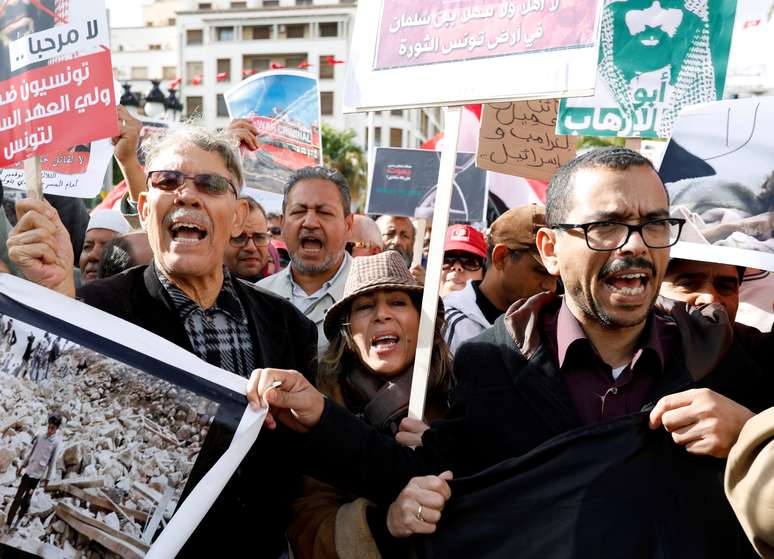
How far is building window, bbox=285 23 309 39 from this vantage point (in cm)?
6366

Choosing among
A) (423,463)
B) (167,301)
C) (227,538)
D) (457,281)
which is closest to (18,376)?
(167,301)

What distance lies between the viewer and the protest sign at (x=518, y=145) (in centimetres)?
450

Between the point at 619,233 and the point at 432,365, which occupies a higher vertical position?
the point at 619,233

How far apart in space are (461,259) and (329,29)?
61.1 meters

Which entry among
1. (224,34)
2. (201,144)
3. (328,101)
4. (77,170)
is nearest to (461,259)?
(77,170)

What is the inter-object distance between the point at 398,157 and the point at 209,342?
14.7ft

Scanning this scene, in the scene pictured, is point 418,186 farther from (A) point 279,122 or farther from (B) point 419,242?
(A) point 279,122

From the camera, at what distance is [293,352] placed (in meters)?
2.55

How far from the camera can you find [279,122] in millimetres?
6137

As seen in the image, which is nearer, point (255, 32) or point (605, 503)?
point (605, 503)

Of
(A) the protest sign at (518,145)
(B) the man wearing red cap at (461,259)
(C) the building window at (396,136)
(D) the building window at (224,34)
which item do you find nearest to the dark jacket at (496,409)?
(A) the protest sign at (518,145)

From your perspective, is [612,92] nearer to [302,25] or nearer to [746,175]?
[746,175]

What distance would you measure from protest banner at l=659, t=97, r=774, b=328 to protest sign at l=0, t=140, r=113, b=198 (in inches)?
119

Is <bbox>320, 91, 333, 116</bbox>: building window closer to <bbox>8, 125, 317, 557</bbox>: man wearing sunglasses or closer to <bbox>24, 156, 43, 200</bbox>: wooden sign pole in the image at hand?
<bbox>8, 125, 317, 557</bbox>: man wearing sunglasses
